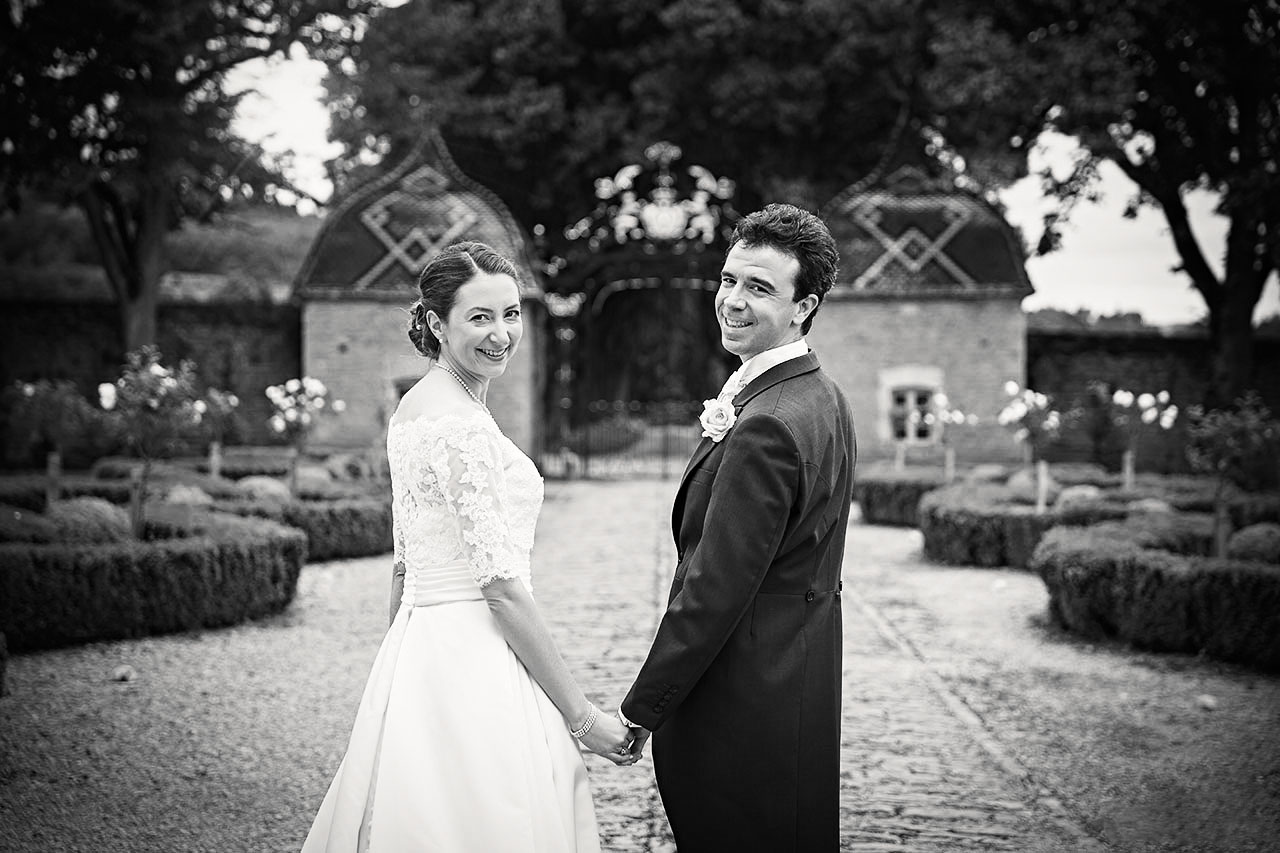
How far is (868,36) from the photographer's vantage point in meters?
20.4

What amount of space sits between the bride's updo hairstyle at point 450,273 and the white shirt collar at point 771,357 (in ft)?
2.14

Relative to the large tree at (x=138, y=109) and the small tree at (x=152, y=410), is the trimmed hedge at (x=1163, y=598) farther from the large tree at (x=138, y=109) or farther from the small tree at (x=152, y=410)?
the large tree at (x=138, y=109)

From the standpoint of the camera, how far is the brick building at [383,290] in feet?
68.2

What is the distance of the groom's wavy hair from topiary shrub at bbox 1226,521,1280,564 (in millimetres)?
6879

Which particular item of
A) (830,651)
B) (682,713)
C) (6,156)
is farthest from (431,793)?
(6,156)

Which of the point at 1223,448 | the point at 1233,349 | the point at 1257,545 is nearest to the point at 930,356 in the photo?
the point at 1233,349

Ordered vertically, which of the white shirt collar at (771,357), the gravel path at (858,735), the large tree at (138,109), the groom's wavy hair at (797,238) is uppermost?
the large tree at (138,109)

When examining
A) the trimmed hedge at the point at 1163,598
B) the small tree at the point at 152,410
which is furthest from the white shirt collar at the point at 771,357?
the small tree at the point at 152,410

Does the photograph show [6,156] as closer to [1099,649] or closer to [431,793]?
[1099,649]

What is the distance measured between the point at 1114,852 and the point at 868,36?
18.0 m

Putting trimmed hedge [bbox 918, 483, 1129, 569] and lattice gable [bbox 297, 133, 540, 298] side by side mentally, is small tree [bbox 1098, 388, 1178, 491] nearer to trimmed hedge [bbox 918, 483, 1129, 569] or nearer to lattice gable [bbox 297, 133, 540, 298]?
trimmed hedge [bbox 918, 483, 1129, 569]

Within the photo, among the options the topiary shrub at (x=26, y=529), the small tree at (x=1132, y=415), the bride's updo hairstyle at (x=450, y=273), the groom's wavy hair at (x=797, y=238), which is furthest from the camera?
the small tree at (x=1132, y=415)

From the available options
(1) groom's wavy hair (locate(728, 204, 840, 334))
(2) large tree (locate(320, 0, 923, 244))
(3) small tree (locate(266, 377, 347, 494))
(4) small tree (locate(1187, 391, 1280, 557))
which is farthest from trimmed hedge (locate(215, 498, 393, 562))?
(2) large tree (locate(320, 0, 923, 244))

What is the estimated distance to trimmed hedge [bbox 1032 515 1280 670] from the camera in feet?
24.6
